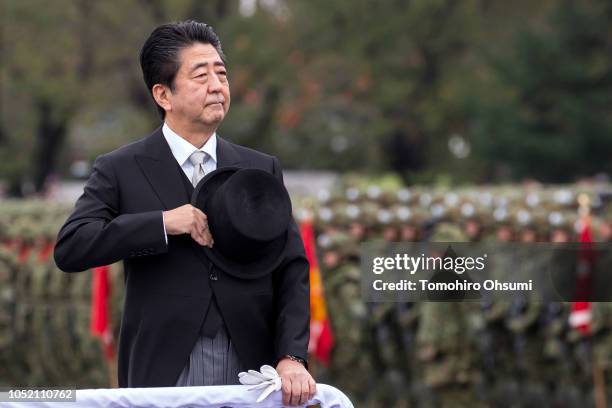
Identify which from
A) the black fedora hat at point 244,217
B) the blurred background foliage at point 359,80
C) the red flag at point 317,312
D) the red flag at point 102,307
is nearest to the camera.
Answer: the black fedora hat at point 244,217

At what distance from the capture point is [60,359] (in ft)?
41.9

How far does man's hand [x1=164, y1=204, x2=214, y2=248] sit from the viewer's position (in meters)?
3.33

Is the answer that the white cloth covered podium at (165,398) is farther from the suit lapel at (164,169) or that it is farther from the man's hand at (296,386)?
the suit lapel at (164,169)

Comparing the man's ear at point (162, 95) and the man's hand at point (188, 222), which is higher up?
the man's ear at point (162, 95)

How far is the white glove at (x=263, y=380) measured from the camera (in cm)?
328

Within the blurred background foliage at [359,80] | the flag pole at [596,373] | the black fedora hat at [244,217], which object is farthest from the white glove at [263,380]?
the blurred background foliage at [359,80]

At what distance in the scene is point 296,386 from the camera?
3.30 metres

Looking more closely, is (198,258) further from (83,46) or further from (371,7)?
(371,7)

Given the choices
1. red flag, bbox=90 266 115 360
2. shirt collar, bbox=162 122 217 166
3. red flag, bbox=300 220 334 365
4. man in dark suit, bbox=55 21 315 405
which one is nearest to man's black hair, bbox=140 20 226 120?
man in dark suit, bbox=55 21 315 405

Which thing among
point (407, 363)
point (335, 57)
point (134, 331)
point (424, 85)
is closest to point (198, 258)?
point (134, 331)

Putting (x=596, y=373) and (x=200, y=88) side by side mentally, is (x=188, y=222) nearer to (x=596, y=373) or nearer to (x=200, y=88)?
(x=200, y=88)

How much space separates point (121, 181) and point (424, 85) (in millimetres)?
32399

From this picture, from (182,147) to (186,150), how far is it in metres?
0.01

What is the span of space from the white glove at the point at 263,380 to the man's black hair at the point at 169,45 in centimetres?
83
